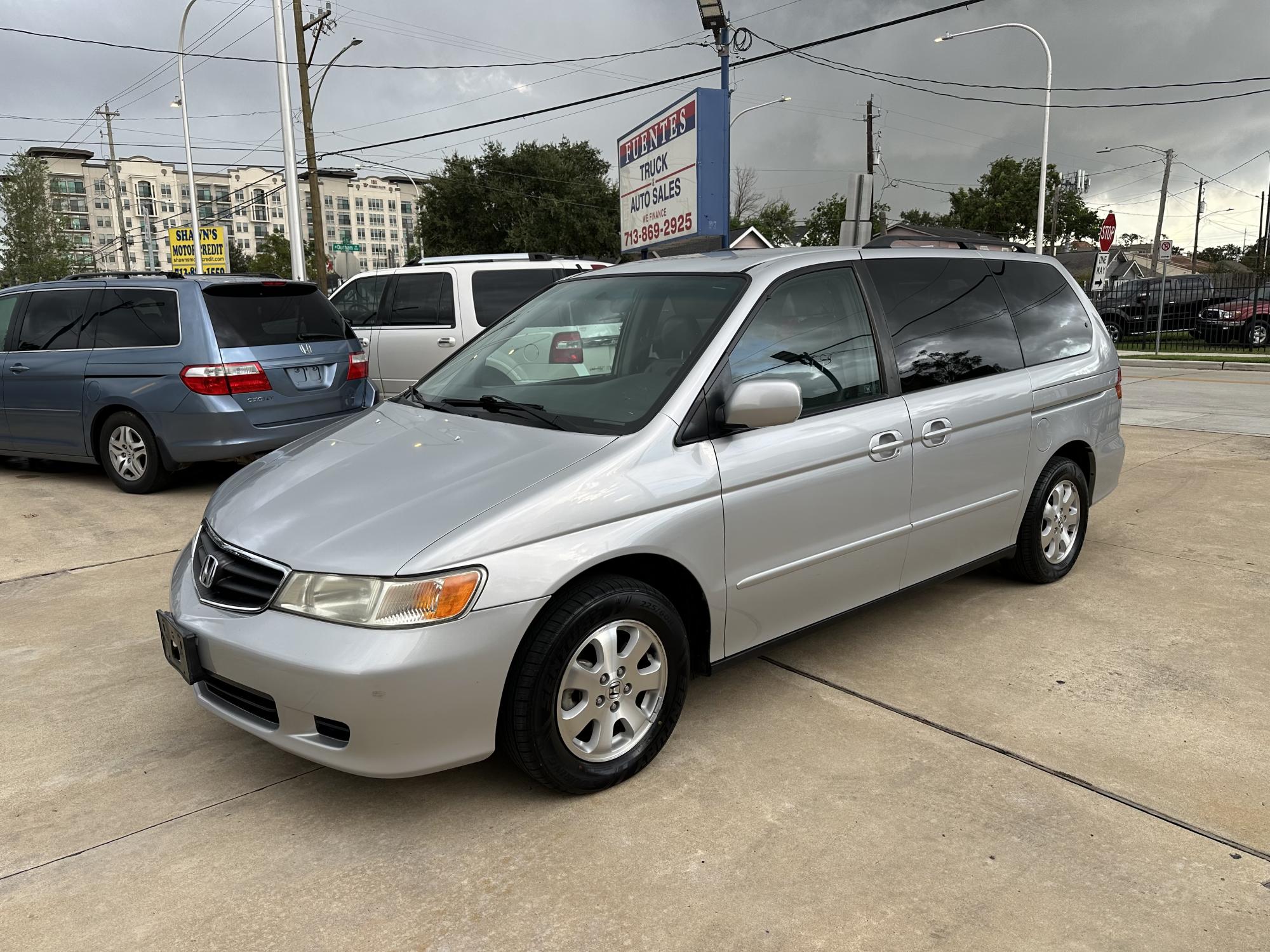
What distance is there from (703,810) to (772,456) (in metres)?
1.21

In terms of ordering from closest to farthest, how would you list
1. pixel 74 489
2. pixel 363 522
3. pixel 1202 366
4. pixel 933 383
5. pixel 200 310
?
pixel 363 522 < pixel 933 383 < pixel 200 310 < pixel 74 489 < pixel 1202 366

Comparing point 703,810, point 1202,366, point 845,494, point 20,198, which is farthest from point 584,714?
point 20,198

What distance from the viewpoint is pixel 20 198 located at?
56219 millimetres

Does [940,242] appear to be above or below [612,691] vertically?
above

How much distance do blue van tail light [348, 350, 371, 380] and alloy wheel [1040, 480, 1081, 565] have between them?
541 cm

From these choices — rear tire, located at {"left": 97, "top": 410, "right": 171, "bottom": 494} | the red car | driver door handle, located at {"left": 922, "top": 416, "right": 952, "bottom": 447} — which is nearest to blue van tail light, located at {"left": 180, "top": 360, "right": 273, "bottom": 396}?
rear tire, located at {"left": 97, "top": 410, "right": 171, "bottom": 494}

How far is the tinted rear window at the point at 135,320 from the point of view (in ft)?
22.7

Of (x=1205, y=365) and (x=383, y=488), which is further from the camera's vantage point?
(x=1205, y=365)

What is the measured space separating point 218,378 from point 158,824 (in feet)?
15.1

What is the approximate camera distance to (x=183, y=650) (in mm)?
2846

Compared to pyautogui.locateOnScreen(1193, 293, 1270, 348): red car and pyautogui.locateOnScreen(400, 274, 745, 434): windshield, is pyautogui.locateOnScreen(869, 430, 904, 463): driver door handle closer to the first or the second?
pyautogui.locateOnScreen(400, 274, 745, 434): windshield

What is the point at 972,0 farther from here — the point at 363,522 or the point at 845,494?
the point at 363,522

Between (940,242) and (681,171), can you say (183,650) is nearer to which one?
(940,242)

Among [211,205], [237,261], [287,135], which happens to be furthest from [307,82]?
[211,205]
